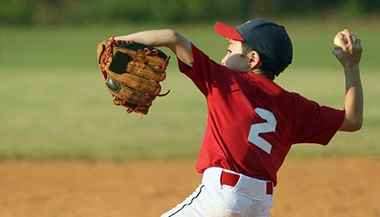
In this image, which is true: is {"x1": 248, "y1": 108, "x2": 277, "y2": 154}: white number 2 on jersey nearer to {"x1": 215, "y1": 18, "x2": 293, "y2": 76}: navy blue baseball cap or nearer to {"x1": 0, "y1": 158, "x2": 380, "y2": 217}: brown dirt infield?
{"x1": 215, "y1": 18, "x2": 293, "y2": 76}: navy blue baseball cap

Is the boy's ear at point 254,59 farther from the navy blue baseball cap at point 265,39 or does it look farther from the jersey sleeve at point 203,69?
the jersey sleeve at point 203,69

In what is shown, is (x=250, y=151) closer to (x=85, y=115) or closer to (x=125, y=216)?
(x=125, y=216)

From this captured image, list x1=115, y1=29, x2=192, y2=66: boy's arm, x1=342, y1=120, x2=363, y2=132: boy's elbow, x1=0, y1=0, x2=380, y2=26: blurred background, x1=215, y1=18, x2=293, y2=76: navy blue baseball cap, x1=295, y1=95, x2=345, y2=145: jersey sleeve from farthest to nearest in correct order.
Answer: x1=0, y1=0, x2=380, y2=26: blurred background, x1=342, y1=120, x2=363, y2=132: boy's elbow, x1=295, y1=95, x2=345, y2=145: jersey sleeve, x1=215, y1=18, x2=293, y2=76: navy blue baseball cap, x1=115, y1=29, x2=192, y2=66: boy's arm

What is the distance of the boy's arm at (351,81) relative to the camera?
3.70 m

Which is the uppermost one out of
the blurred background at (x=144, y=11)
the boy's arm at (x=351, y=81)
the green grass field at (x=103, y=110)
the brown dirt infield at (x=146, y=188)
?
the blurred background at (x=144, y=11)

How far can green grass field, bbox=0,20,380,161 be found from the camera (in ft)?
33.2

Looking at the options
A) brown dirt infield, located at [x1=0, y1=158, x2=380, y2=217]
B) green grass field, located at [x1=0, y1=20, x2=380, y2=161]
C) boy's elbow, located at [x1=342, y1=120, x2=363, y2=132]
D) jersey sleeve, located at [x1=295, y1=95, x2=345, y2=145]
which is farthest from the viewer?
green grass field, located at [x1=0, y1=20, x2=380, y2=161]

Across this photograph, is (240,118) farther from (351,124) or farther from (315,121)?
(351,124)

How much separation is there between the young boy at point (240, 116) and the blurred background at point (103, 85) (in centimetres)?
602

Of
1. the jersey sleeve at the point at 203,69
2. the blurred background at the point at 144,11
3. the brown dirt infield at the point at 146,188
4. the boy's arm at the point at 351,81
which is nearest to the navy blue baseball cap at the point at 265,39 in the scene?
the jersey sleeve at the point at 203,69

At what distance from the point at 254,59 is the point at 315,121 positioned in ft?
1.32

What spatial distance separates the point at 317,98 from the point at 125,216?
909 centimetres

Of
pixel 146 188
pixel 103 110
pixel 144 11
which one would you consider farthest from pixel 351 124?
pixel 144 11

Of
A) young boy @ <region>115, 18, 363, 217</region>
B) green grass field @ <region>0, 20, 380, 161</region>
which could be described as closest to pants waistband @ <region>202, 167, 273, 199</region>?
young boy @ <region>115, 18, 363, 217</region>
